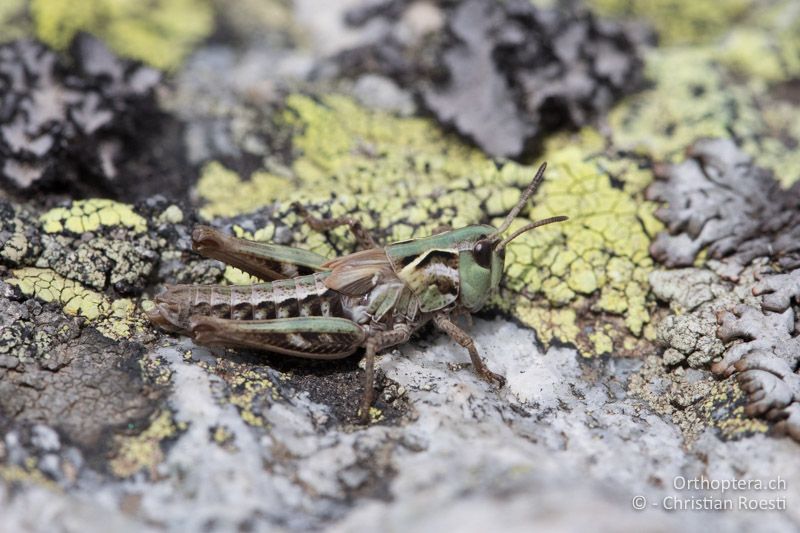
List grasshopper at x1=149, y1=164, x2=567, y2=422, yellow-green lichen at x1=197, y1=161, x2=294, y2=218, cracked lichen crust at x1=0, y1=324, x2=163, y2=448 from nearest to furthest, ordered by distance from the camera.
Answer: cracked lichen crust at x1=0, y1=324, x2=163, y2=448, grasshopper at x1=149, y1=164, x2=567, y2=422, yellow-green lichen at x1=197, y1=161, x2=294, y2=218

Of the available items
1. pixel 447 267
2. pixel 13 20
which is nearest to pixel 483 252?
pixel 447 267

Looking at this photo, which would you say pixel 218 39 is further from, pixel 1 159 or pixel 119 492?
pixel 119 492

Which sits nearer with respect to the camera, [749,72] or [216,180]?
[216,180]

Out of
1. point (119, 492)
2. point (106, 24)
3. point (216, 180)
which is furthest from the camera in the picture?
point (106, 24)

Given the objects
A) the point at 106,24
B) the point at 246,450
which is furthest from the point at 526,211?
the point at 106,24

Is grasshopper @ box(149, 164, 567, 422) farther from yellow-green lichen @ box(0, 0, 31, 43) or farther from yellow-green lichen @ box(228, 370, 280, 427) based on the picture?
yellow-green lichen @ box(0, 0, 31, 43)

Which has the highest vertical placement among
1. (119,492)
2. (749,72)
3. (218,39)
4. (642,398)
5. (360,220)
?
(218,39)

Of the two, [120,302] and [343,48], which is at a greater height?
[343,48]

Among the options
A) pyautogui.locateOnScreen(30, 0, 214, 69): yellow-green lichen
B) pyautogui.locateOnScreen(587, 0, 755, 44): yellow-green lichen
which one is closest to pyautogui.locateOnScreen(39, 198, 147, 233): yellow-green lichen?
pyautogui.locateOnScreen(30, 0, 214, 69): yellow-green lichen
